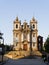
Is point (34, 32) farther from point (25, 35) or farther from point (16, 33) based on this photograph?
point (16, 33)

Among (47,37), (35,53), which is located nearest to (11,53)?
(35,53)

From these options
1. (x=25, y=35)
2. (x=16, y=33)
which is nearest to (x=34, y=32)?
(x=25, y=35)

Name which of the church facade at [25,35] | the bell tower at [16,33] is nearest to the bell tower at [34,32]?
the church facade at [25,35]

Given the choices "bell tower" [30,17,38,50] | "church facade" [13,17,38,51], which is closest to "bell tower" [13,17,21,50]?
"church facade" [13,17,38,51]

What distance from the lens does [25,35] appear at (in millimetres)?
78438

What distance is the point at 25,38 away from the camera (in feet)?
257

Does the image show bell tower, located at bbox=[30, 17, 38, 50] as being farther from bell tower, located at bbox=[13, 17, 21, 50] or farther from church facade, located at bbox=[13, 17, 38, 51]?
bell tower, located at bbox=[13, 17, 21, 50]

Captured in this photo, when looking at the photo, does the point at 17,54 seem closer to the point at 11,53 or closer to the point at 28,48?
the point at 11,53

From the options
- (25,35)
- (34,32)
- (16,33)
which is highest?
(34,32)

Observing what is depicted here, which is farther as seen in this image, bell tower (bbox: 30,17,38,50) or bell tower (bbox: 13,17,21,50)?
bell tower (bbox: 30,17,38,50)

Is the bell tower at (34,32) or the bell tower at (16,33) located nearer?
the bell tower at (16,33)

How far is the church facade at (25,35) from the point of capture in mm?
78250

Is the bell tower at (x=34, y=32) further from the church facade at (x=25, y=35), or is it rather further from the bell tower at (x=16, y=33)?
the bell tower at (x=16, y=33)

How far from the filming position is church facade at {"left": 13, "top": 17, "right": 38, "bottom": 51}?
257 ft
